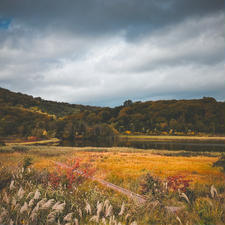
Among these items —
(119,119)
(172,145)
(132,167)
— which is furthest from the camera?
(119,119)

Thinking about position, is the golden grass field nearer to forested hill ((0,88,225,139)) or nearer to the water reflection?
forested hill ((0,88,225,139))

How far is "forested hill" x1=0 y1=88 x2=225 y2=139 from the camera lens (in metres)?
16.4

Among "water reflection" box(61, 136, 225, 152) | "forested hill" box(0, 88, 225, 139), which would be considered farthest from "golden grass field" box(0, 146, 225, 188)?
"water reflection" box(61, 136, 225, 152)

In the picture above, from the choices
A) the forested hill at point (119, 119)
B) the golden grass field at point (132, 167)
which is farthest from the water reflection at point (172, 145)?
the golden grass field at point (132, 167)

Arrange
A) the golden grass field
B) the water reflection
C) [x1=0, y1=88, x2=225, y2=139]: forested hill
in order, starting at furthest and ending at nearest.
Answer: the water reflection
[x1=0, y1=88, x2=225, y2=139]: forested hill
the golden grass field

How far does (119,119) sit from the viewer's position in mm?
95312

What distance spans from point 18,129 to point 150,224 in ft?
51.4

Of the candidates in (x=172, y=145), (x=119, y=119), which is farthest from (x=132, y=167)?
(x=119, y=119)

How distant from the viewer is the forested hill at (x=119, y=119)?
54.0ft

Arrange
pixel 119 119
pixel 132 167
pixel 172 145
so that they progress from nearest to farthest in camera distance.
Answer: pixel 132 167
pixel 172 145
pixel 119 119

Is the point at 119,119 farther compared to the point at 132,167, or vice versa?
the point at 119,119

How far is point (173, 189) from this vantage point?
6207 mm

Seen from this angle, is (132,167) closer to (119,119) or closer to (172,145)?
(172,145)

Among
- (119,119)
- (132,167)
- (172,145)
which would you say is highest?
(119,119)
